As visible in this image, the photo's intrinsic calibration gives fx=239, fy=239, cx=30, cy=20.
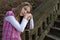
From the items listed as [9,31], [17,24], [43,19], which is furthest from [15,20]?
[43,19]

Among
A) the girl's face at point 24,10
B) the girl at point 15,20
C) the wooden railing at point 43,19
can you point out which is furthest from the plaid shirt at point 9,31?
the wooden railing at point 43,19

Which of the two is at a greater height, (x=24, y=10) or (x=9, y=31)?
(x=24, y=10)

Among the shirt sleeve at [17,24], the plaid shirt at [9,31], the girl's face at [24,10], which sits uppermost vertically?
the girl's face at [24,10]

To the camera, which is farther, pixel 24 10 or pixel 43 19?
pixel 43 19

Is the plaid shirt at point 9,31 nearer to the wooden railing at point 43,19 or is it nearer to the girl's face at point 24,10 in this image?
the girl's face at point 24,10

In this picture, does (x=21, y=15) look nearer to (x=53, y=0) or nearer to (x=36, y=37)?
(x=36, y=37)

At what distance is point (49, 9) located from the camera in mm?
6957

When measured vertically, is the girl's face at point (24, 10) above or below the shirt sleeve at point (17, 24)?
above

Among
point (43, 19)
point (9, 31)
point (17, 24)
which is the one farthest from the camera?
point (43, 19)

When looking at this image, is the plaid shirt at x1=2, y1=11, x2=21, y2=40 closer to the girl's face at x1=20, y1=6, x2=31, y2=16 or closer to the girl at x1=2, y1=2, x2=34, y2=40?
the girl at x1=2, y1=2, x2=34, y2=40

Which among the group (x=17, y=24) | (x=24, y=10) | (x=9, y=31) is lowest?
(x=9, y=31)

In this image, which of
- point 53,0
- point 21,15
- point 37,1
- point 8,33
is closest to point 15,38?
point 8,33

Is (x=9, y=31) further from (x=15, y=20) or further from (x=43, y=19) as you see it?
(x=43, y=19)

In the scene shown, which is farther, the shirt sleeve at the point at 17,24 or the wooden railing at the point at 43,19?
the wooden railing at the point at 43,19
